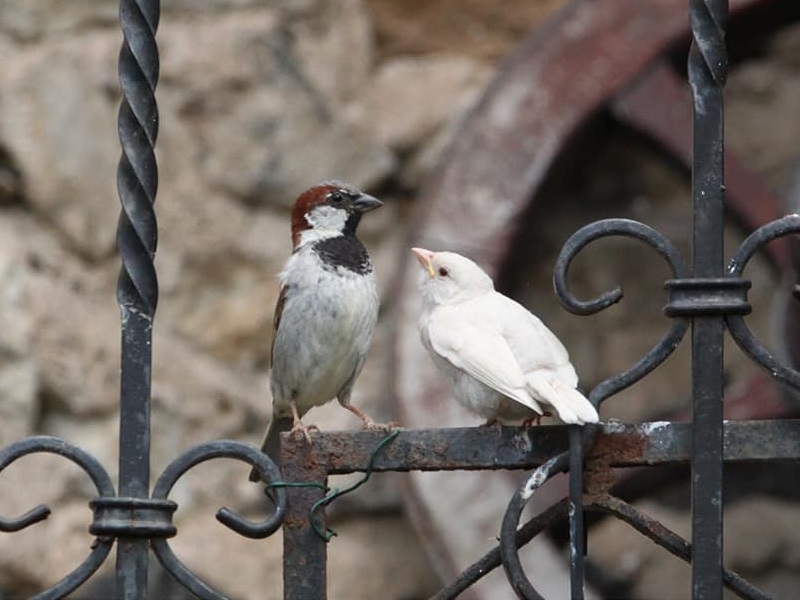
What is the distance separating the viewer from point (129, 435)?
1.40 metres

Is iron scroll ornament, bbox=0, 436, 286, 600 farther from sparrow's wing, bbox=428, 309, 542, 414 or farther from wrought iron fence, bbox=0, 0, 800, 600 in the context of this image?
Answer: sparrow's wing, bbox=428, 309, 542, 414

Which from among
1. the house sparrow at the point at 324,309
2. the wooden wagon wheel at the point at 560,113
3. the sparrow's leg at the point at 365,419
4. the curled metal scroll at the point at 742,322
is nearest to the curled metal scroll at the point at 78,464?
the sparrow's leg at the point at 365,419

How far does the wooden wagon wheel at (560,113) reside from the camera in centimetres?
248

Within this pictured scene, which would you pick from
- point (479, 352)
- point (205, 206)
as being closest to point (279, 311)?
point (205, 206)

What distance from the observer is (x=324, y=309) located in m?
2.27

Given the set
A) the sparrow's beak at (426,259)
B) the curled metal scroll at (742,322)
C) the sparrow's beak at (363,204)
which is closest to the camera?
the curled metal scroll at (742,322)

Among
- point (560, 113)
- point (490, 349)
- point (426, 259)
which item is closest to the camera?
point (490, 349)

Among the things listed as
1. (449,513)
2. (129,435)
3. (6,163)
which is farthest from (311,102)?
(129,435)

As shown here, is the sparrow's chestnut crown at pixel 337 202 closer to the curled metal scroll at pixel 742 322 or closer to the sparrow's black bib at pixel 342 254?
the sparrow's black bib at pixel 342 254

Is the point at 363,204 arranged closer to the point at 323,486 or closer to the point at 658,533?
the point at 323,486

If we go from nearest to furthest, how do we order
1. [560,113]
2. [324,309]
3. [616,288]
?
1. [616,288]
2. [324,309]
3. [560,113]

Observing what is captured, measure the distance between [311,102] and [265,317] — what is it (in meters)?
0.34

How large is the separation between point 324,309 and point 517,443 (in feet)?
2.93

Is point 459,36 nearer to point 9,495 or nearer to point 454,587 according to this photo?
point 9,495
